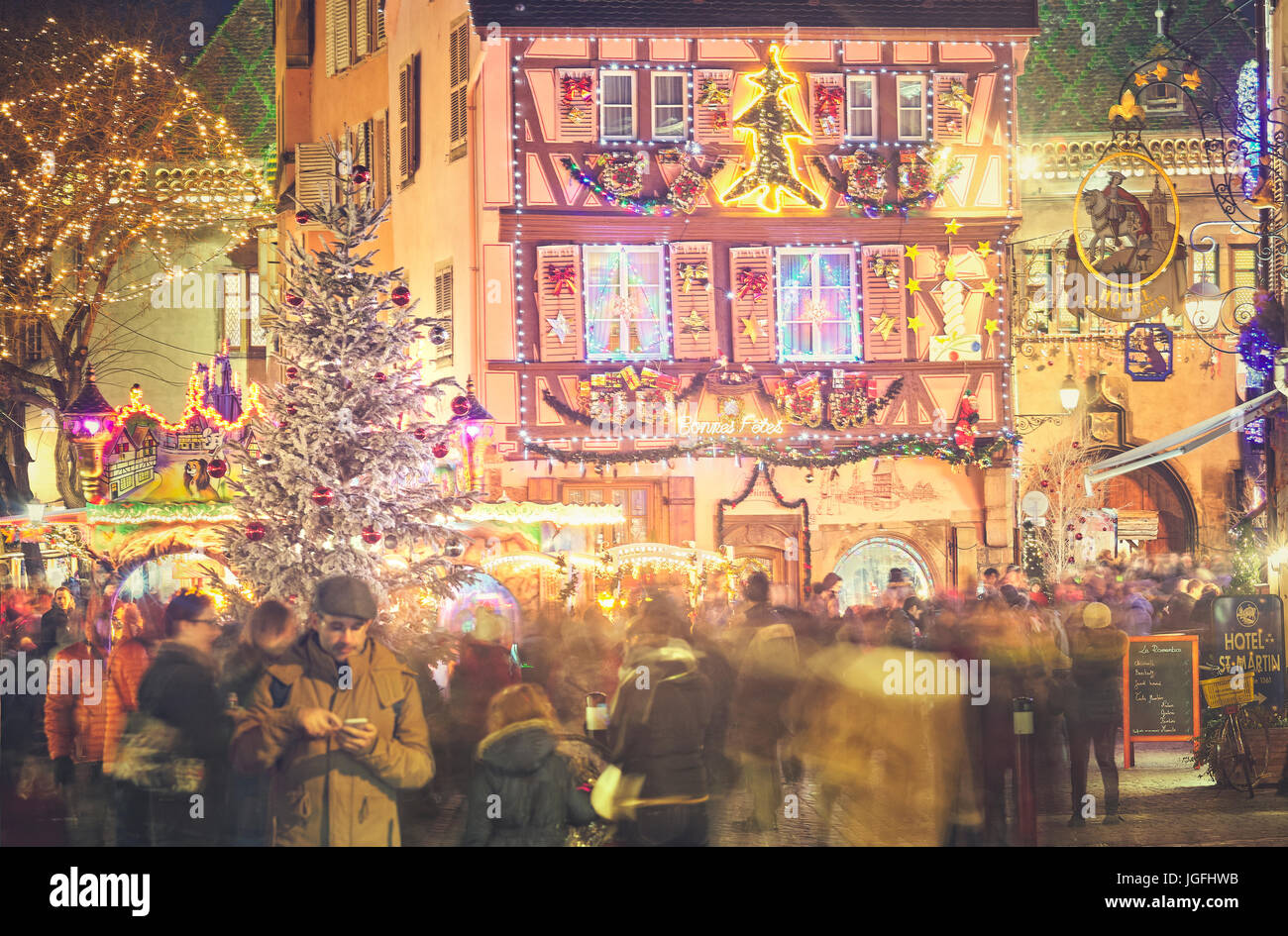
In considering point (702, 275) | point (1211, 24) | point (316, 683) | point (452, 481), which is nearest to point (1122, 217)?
point (1211, 24)

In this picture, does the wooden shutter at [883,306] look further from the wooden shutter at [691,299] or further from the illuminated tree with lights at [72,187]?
the illuminated tree with lights at [72,187]

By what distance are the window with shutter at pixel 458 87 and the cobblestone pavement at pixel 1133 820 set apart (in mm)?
10580

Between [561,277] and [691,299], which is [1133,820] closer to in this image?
[691,299]

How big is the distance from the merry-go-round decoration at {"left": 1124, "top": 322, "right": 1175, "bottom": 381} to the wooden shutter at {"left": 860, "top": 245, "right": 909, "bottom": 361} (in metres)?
6.98

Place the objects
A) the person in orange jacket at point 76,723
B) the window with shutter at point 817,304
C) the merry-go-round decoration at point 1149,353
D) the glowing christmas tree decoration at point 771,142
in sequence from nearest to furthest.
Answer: the person in orange jacket at point 76,723, the glowing christmas tree decoration at point 771,142, the window with shutter at point 817,304, the merry-go-round decoration at point 1149,353

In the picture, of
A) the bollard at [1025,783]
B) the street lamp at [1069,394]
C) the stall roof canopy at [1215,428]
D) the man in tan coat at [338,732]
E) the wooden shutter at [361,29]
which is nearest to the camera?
the man in tan coat at [338,732]

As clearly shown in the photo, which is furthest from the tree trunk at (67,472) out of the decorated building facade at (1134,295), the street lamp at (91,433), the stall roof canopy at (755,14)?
the decorated building facade at (1134,295)

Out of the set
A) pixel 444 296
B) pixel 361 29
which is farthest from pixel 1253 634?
pixel 361 29

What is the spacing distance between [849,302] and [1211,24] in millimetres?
8909

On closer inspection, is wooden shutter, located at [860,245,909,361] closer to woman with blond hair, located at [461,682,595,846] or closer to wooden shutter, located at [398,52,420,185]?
wooden shutter, located at [398,52,420,185]

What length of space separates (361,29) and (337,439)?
11317 millimetres

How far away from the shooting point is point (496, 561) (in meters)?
14.7

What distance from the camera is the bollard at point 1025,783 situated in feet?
27.7
